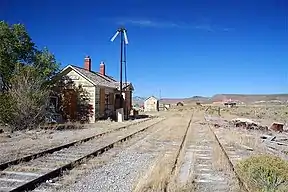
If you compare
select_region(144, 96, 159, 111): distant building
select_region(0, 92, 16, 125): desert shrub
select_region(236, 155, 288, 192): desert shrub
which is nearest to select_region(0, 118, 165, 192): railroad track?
select_region(236, 155, 288, 192): desert shrub

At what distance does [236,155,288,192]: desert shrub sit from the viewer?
6633 mm

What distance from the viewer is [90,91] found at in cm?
2969

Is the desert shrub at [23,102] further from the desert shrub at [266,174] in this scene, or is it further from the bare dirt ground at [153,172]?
the desert shrub at [266,174]

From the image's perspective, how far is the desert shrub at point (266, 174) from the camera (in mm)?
6633

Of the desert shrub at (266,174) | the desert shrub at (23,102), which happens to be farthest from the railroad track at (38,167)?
the desert shrub at (23,102)

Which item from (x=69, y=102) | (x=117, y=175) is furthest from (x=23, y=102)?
(x=117, y=175)

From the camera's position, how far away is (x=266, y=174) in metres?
6.96

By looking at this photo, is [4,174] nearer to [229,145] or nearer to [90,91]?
[229,145]

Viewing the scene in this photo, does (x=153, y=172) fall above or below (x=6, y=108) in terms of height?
below

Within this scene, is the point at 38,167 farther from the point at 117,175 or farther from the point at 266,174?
the point at 266,174

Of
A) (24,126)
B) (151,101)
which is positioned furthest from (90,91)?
(151,101)

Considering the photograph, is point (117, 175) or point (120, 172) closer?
point (117, 175)

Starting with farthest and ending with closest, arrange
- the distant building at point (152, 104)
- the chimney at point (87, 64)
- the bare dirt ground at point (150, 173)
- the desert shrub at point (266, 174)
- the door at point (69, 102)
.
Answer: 1. the distant building at point (152, 104)
2. the chimney at point (87, 64)
3. the door at point (69, 102)
4. the bare dirt ground at point (150, 173)
5. the desert shrub at point (266, 174)

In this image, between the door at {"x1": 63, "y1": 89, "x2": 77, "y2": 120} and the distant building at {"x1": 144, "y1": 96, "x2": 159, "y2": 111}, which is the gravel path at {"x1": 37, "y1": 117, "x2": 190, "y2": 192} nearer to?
the door at {"x1": 63, "y1": 89, "x2": 77, "y2": 120}
